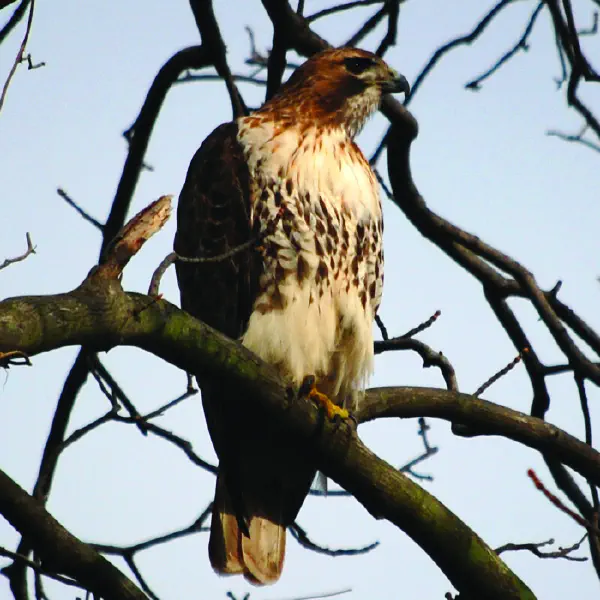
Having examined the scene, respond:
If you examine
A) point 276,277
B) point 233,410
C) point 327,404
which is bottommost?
point 327,404

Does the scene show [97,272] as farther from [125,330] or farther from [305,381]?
[305,381]

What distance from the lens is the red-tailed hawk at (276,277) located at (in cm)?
424

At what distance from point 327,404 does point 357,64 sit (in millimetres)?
1727

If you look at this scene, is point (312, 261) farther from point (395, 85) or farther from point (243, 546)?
point (243, 546)

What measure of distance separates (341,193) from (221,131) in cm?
64

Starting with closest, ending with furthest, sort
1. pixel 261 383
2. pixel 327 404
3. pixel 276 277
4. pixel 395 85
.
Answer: pixel 261 383 → pixel 327 404 → pixel 276 277 → pixel 395 85

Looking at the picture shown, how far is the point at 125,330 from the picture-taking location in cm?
284

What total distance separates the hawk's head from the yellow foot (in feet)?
4.41

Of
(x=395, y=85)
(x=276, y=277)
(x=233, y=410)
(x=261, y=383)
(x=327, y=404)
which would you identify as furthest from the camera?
(x=395, y=85)

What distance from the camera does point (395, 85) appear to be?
489 cm

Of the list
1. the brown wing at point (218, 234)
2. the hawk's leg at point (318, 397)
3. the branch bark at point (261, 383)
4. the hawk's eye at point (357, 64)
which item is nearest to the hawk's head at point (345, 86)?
the hawk's eye at point (357, 64)

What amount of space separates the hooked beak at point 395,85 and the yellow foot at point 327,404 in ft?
4.78

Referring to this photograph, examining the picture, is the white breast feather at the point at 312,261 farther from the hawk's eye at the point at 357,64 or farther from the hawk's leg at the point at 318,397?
the hawk's eye at the point at 357,64

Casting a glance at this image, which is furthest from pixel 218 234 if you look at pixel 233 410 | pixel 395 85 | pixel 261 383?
pixel 261 383
